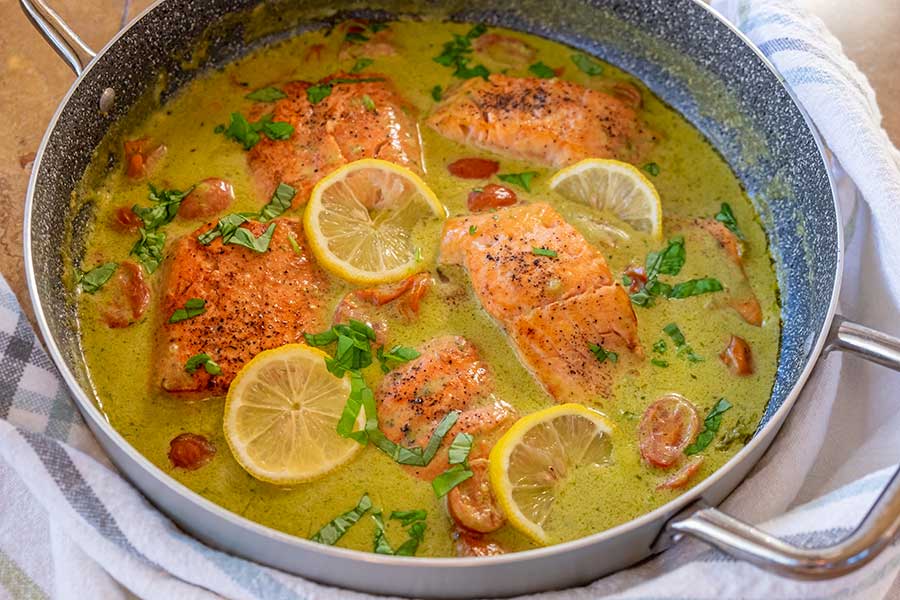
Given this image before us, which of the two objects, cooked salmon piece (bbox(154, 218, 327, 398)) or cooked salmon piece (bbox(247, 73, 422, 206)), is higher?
cooked salmon piece (bbox(247, 73, 422, 206))

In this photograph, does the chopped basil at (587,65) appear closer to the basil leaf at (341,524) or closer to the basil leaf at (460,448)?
the basil leaf at (460,448)

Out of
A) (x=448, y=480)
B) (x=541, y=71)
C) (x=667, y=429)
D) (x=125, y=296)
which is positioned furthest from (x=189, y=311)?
(x=541, y=71)

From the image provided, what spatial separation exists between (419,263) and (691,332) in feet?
2.65

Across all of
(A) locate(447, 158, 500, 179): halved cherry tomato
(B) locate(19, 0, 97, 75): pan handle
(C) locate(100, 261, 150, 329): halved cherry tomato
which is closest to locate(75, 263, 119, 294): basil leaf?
(C) locate(100, 261, 150, 329): halved cherry tomato

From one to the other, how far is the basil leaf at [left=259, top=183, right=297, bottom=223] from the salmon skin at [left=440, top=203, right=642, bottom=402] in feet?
1.68

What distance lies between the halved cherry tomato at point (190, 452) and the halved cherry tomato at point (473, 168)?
46.9 inches

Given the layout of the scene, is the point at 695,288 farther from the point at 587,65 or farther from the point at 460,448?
the point at 587,65

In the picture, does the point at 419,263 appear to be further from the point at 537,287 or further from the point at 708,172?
the point at 708,172

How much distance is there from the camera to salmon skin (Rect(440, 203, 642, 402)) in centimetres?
270

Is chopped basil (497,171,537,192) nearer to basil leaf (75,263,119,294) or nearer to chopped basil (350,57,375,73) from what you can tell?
chopped basil (350,57,375,73)

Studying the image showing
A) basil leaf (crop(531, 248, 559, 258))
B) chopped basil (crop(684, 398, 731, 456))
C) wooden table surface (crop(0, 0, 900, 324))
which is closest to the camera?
chopped basil (crop(684, 398, 731, 456))

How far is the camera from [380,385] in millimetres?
2676

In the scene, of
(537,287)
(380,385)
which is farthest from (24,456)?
(537,287)

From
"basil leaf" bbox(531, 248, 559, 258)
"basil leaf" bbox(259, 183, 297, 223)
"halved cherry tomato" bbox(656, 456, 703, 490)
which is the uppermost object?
"basil leaf" bbox(259, 183, 297, 223)
